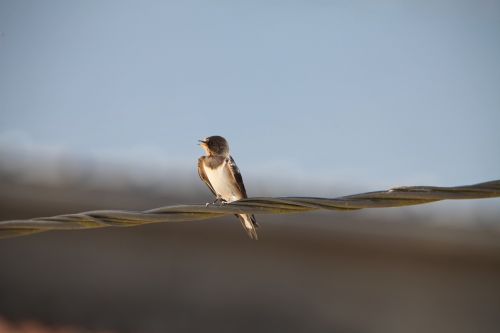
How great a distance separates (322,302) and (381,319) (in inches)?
25.1

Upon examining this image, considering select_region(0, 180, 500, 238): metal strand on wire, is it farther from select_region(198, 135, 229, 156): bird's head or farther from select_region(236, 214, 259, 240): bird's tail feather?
select_region(198, 135, 229, 156): bird's head

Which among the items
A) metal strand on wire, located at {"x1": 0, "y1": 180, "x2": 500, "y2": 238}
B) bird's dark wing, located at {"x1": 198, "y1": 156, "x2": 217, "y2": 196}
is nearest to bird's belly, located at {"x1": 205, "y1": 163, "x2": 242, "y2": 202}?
bird's dark wing, located at {"x1": 198, "y1": 156, "x2": 217, "y2": 196}

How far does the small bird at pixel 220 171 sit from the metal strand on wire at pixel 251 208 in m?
2.34

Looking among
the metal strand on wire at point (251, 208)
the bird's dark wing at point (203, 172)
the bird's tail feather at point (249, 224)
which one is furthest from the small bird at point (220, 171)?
the metal strand on wire at point (251, 208)

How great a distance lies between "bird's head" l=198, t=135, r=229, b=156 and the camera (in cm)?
588

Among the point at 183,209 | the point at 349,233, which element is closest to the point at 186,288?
the point at 349,233

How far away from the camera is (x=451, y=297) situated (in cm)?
890

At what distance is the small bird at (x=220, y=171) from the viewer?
5750 millimetres

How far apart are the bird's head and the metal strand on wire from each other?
2502 millimetres

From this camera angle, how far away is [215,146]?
19.4 feet

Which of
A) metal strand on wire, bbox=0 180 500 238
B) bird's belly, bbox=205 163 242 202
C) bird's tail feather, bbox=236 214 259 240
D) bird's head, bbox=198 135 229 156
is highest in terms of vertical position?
bird's head, bbox=198 135 229 156

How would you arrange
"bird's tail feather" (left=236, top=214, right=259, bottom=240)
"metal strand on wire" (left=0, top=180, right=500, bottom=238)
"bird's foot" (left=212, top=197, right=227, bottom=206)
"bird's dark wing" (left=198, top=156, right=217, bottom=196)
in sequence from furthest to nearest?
"bird's dark wing" (left=198, top=156, right=217, bottom=196) < "bird's tail feather" (left=236, top=214, right=259, bottom=240) < "bird's foot" (left=212, top=197, right=227, bottom=206) < "metal strand on wire" (left=0, top=180, right=500, bottom=238)

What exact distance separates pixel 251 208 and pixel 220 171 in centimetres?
239

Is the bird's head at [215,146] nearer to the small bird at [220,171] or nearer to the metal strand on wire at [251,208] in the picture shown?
the small bird at [220,171]
